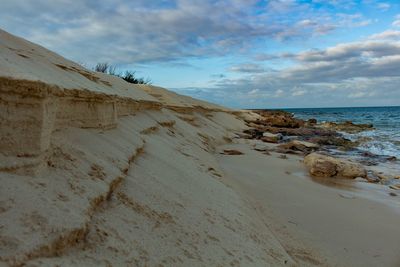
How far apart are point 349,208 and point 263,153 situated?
5805 mm

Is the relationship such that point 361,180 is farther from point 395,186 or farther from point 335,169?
point 395,186

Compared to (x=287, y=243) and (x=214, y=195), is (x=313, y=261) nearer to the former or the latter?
(x=287, y=243)

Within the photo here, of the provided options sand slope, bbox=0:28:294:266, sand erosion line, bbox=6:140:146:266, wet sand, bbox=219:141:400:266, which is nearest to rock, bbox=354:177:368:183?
wet sand, bbox=219:141:400:266

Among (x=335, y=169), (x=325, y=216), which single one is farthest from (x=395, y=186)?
(x=325, y=216)

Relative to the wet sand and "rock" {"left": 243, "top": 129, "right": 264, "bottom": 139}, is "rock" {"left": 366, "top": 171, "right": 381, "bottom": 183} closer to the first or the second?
the wet sand

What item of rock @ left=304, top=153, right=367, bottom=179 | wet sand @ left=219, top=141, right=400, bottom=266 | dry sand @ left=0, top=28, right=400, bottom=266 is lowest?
wet sand @ left=219, top=141, right=400, bottom=266

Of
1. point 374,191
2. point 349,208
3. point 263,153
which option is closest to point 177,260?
point 349,208

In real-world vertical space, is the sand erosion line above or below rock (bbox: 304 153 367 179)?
above

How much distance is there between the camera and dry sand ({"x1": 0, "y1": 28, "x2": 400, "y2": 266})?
7.06 feet

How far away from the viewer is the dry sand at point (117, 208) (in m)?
2.15

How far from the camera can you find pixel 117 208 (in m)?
2.83

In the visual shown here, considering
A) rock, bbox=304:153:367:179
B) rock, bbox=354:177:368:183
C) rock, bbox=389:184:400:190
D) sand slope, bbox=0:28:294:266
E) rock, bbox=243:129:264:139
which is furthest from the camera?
rock, bbox=243:129:264:139

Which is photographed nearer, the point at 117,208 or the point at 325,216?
the point at 117,208

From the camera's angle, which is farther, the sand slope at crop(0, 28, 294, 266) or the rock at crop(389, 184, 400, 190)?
the rock at crop(389, 184, 400, 190)
